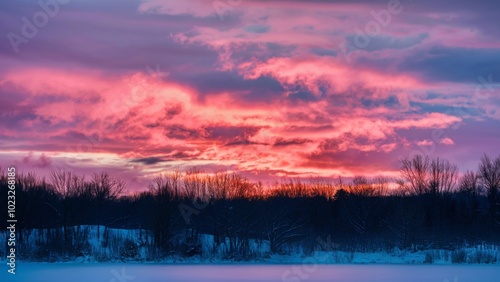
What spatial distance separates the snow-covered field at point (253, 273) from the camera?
86.0 ft

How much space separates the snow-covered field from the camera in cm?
2620

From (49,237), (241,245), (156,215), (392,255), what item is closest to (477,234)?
(392,255)

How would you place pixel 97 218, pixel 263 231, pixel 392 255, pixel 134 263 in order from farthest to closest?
pixel 97 218 → pixel 263 231 → pixel 392 255 → pixel 134 263

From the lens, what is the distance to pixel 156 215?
40.7 m

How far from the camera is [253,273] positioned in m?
29.3

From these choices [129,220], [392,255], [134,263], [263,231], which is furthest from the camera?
[129,220]

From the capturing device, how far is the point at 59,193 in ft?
149

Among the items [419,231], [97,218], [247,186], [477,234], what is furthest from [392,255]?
[97,218]

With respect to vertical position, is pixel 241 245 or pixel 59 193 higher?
pixel 59 193

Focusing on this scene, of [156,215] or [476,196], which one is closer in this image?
[156,215]

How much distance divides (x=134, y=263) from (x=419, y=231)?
730 inches

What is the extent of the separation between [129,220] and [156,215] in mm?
Answer: 18925

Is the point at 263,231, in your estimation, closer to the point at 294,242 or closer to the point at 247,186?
the point at 294,242

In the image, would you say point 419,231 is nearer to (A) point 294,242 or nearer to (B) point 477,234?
(B) point 477,234
